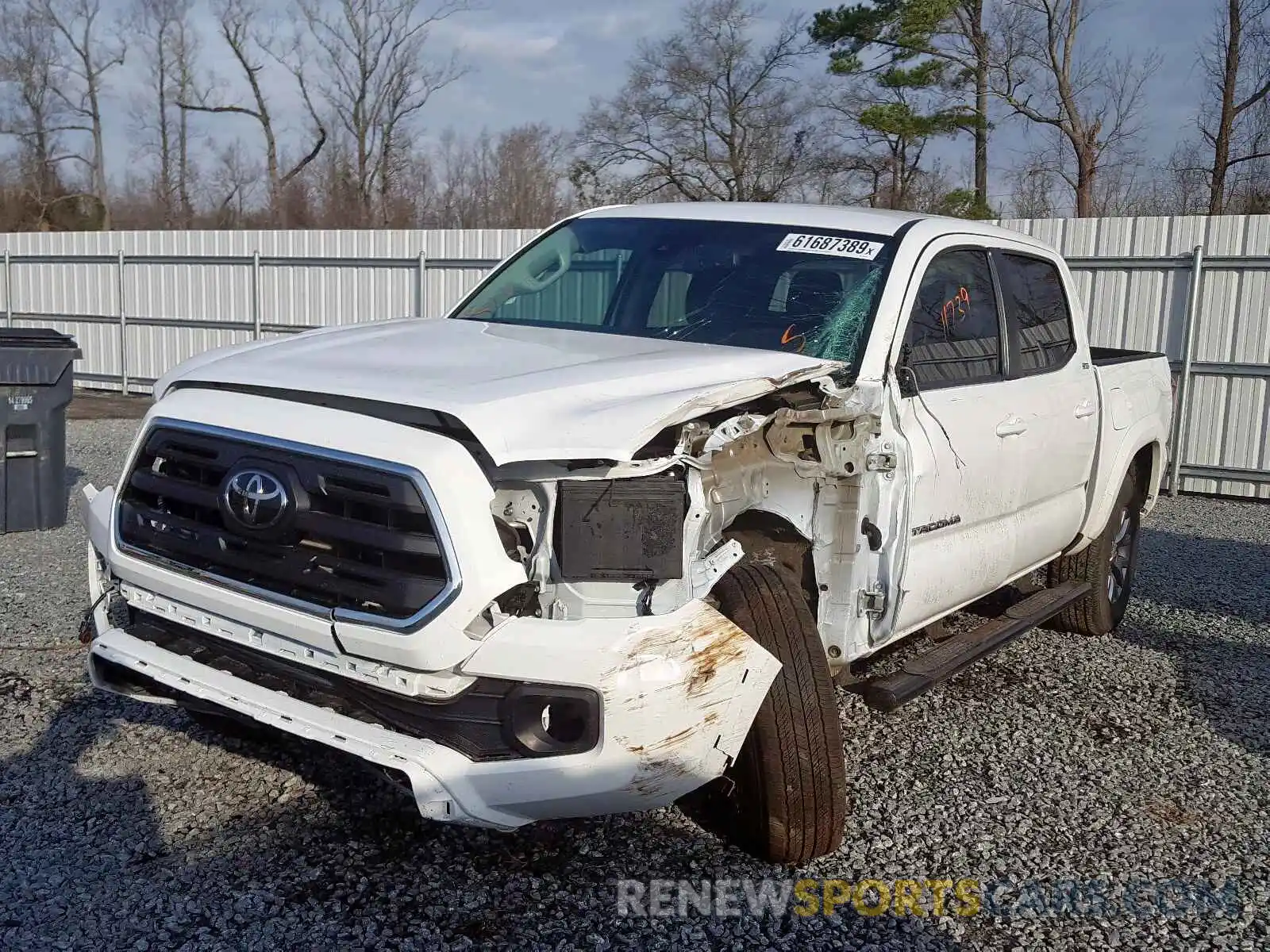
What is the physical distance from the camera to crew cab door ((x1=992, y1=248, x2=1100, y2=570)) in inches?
190

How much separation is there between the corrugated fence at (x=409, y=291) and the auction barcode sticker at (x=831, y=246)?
25.3ft

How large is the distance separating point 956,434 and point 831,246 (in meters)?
0.85

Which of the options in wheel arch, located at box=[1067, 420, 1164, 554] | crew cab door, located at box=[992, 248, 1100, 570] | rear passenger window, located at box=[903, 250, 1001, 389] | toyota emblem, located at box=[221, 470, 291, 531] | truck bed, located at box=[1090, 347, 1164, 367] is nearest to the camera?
toyota emblem, located at box=[221, 470, 291, 531]

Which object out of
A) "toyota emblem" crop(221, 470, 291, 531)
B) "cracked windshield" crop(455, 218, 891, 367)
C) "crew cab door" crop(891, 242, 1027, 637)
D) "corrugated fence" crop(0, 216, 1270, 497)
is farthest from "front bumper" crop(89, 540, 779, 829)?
"corrugated fence" crop(0, 216, 1270, 497)

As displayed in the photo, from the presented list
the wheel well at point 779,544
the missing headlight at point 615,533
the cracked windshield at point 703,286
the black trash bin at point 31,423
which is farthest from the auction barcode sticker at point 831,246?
the black trash bin at point 31,423

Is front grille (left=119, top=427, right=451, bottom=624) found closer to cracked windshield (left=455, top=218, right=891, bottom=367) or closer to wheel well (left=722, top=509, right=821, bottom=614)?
wheel well (left=722, top=509, right=821, bottom=614)

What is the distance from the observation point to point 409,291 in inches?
597

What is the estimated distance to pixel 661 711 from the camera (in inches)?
112

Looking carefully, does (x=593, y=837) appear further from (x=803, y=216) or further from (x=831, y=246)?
(x=803, y=216)

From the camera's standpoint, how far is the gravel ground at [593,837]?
125 inches

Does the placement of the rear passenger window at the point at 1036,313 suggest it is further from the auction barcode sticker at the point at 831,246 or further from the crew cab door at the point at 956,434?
the auction barcode sticker at the point at 831,246

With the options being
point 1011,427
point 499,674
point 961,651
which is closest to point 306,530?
point 499,674

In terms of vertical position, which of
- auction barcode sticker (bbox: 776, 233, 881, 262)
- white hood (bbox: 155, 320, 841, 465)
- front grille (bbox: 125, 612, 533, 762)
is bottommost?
front grille (bbox: 125, 612, 533, 762)

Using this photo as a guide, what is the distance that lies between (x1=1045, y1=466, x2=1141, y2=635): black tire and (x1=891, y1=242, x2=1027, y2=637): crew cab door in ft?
4.07
